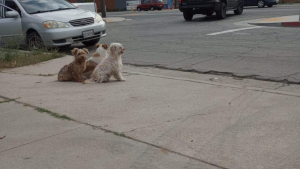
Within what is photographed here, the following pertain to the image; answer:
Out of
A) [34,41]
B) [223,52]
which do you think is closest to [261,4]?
[223,52]

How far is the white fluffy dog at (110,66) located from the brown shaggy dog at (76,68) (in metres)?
0.31

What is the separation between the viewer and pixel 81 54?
7.47 m

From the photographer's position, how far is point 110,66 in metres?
7.36

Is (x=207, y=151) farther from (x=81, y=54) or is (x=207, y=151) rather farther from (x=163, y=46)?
(x=163, y=46)

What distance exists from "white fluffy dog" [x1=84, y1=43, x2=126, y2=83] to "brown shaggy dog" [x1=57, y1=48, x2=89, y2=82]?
0.31 metres

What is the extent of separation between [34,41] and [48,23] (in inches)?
33.9

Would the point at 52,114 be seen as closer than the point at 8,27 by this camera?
Yes

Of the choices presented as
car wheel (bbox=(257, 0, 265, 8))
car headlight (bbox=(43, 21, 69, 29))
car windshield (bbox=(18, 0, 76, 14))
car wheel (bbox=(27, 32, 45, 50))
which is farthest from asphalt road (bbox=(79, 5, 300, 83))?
car wheel (bbox=(257, 0, 265, 8))

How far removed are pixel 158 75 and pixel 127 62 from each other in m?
1.92

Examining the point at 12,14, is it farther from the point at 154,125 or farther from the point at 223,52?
the point at 154,125

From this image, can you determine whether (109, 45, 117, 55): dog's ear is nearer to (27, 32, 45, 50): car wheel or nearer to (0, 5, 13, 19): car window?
(27, 32, 45, 50): car wheel

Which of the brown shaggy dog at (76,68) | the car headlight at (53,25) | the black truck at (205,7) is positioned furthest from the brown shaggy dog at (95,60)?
the black truck at (205,7)

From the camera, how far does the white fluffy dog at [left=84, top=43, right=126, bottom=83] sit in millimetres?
7316

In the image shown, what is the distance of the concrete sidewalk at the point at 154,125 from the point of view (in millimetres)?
3992
